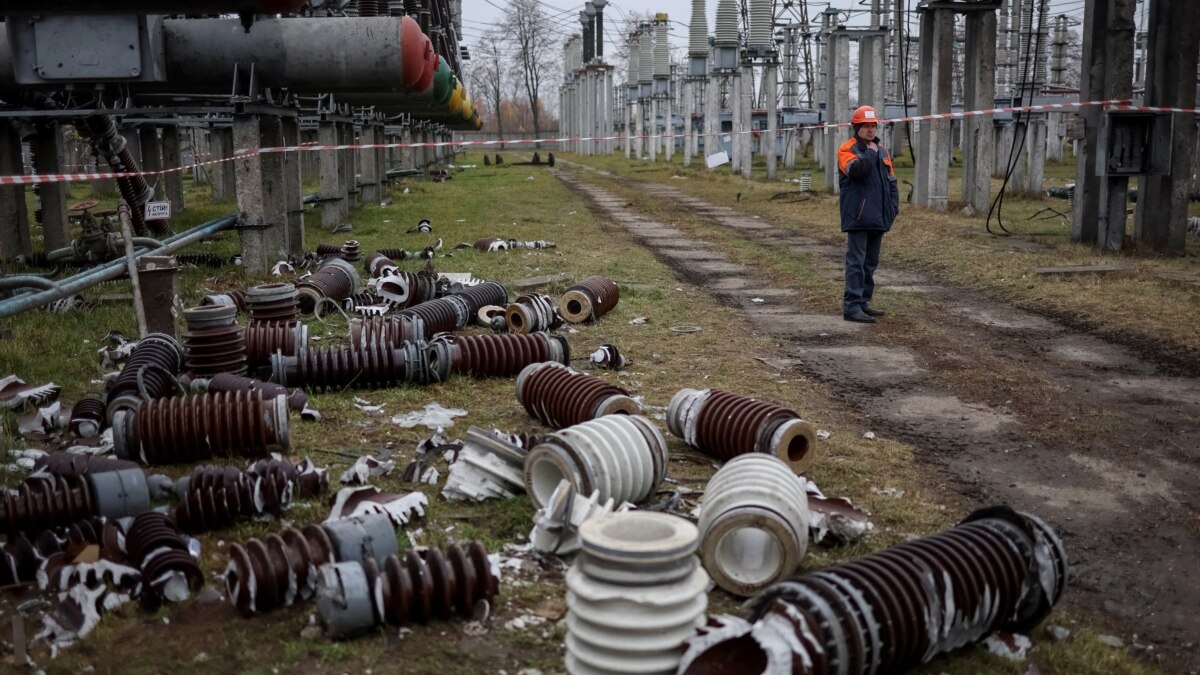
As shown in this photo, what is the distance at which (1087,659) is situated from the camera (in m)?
3.88

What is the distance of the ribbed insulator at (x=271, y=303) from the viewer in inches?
345

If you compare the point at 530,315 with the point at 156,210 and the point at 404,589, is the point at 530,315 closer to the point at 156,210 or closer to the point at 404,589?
the point at 156,210

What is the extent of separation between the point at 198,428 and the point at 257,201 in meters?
7.34

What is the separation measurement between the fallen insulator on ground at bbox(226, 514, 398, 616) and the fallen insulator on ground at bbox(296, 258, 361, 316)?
19.0 ft

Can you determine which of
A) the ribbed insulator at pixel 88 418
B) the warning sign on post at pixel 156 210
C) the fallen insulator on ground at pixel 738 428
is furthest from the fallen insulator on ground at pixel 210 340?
the warning sign on post at pixel 156 210

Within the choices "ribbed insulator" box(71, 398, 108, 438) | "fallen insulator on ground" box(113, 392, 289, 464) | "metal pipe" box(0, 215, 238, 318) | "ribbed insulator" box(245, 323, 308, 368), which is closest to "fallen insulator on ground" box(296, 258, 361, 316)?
"metal pipe" box(0, 215, 238, 318)

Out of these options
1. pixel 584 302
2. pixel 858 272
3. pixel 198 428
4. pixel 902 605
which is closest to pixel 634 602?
pixel 902 605

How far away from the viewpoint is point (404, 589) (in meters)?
3.93

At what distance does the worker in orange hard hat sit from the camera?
10469mm

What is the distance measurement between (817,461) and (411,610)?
8.90 feet

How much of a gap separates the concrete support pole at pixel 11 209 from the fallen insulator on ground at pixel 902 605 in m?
13.2

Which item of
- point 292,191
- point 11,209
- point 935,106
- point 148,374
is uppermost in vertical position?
point 935,106

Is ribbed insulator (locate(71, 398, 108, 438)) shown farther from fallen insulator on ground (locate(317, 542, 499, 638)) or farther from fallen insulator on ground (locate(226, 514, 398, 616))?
fallen insulator on ground (locate(317, 542, 499, 638))

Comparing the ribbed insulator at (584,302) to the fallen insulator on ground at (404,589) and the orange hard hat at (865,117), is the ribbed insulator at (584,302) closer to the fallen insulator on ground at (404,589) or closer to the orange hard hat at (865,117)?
the orange hard hat at (865,117)
